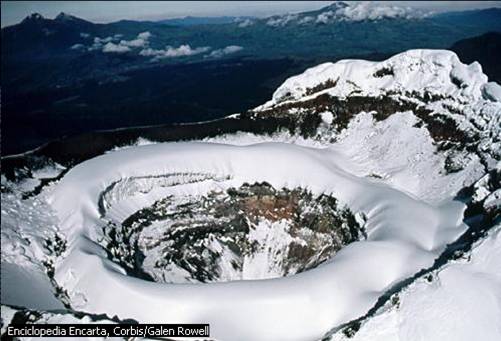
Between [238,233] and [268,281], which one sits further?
[238,233]

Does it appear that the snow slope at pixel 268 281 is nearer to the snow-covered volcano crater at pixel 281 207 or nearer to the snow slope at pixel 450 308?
the snow-covered volcano crater at pixel 281 207

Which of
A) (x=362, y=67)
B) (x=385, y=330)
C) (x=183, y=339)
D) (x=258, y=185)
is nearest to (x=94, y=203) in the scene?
(x=258, y=185)

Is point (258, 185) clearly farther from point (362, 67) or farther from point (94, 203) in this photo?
point (362, 67)
